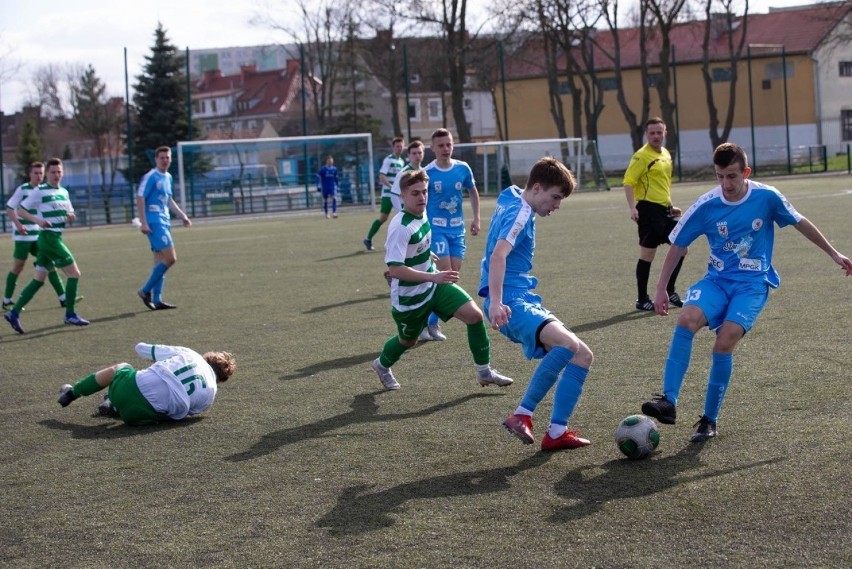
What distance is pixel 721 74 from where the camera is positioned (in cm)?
6128

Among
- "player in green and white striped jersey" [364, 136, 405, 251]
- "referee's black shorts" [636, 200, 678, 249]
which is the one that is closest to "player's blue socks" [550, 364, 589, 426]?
"referee's black shorts" [636, 200, 678, 249]

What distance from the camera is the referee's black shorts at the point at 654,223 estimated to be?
10.8 meters

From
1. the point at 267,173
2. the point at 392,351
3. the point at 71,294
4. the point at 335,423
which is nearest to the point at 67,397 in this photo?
the point at 335,423

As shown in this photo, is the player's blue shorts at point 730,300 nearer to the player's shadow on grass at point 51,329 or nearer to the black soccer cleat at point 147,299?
the player's shadow on grass at point 51,329

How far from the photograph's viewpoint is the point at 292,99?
9306 cm

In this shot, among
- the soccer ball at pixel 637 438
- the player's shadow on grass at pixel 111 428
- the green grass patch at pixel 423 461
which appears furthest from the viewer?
the player's shadow on grass at pixel 111 428

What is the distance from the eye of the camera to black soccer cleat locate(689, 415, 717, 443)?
5617 mm

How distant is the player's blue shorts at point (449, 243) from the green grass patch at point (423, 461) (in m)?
0.76

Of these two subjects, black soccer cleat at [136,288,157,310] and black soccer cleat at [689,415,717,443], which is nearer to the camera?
black soccer cleat at [689,415,717,443]

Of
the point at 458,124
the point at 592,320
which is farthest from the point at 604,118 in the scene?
the point at 592,320

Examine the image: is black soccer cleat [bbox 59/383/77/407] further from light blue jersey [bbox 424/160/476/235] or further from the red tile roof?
the red tile roof

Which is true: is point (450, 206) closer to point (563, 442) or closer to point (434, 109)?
point (563, 442)

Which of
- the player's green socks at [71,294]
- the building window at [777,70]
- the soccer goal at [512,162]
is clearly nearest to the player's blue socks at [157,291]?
the player's green socks at [71,294]

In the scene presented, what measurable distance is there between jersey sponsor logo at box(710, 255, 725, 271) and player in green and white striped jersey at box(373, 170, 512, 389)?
1.76 meters
